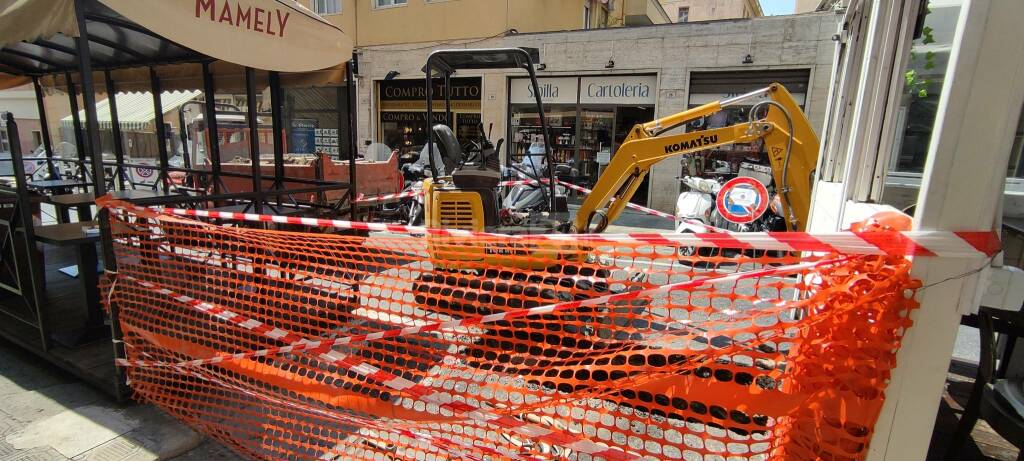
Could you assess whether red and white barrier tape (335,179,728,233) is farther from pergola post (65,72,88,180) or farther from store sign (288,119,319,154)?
store sign (288,119,319,154)

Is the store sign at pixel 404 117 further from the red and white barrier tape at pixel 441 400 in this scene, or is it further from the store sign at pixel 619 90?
the red and white barrier tape at pixel 441 400

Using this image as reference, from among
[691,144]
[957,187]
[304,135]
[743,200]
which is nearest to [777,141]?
[691,144]

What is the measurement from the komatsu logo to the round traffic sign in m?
1.75

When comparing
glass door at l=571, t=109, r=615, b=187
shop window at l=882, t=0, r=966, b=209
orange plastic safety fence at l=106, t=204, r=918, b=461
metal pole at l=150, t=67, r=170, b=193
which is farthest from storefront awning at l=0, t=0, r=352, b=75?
glass door at l=571, t=109, r=615, b=187

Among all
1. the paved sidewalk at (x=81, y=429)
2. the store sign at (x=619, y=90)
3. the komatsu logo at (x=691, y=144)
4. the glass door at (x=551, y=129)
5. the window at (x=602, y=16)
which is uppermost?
the window at (x=602, y=16)

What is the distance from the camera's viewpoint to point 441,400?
229cm

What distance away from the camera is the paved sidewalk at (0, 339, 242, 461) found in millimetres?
2621

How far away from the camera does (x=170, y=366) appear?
2.89 meters

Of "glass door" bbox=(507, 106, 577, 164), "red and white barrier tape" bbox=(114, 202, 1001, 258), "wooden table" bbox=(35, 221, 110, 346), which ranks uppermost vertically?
"glass door" bbox=(507, 106, 577, 164)

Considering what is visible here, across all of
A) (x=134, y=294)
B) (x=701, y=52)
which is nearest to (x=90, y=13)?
(x=134, y=294)

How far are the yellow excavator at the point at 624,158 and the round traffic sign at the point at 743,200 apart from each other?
4.40 feet

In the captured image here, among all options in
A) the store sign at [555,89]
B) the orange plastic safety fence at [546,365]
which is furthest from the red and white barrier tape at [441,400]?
the store sign at [555,89]

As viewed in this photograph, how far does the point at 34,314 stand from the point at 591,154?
1127 centimetres

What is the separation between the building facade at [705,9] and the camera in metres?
30.7
